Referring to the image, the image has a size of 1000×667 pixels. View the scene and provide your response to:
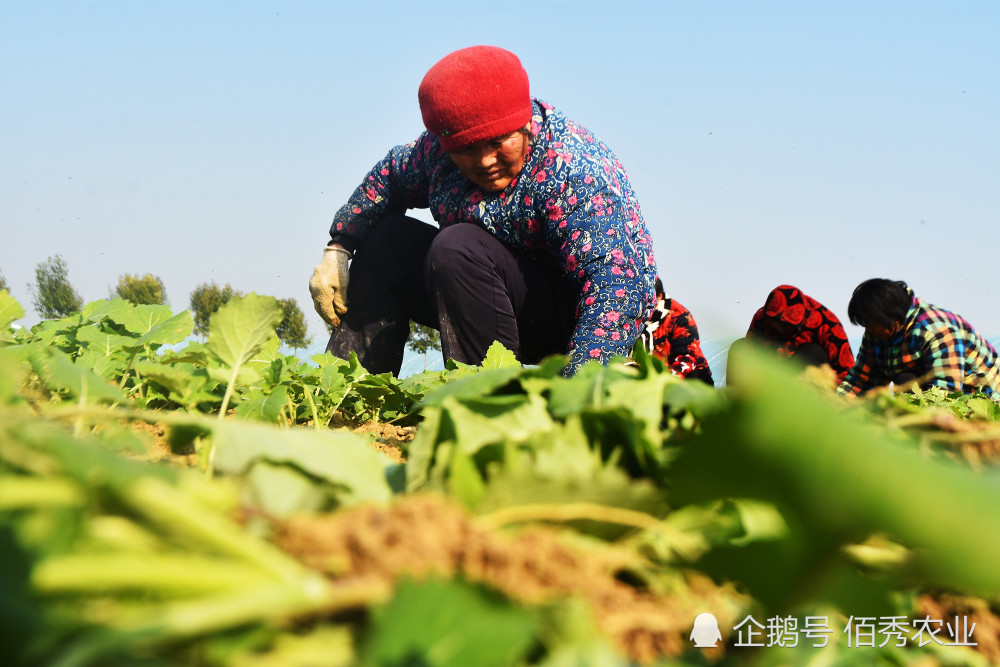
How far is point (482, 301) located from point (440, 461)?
295 cm

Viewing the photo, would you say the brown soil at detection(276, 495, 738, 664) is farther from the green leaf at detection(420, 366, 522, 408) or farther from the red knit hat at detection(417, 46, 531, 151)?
the red knit hat at detection(417, 46, 531, 151)

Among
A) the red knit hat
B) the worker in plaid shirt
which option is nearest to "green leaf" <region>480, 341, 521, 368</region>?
the red knit hat

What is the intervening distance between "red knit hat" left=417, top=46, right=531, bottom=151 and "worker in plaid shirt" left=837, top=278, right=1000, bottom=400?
324cm

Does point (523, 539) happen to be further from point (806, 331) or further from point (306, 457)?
point (806, 331)

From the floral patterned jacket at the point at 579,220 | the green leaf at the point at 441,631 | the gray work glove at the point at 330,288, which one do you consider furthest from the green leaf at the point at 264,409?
the gray work glove at the point at 330,288

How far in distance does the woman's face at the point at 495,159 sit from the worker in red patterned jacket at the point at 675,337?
157 centimetres

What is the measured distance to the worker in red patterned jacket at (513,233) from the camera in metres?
3.53

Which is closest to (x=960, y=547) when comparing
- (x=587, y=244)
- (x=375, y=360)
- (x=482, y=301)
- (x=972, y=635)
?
(x=972, y=635)

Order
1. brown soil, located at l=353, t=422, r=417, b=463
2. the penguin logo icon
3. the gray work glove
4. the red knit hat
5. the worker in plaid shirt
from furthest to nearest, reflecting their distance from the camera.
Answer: the worker in plaid shirt
the gray work glove
the red knit hat
brown soil, located at l=353, t=422, r=417, b=463
the penguin logo icon

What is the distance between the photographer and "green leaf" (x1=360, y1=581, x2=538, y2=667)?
0.55 m

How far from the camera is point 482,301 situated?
3.83 metres

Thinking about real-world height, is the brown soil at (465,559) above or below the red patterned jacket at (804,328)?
above

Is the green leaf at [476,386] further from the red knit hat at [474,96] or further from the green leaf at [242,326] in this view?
the red knit hat at [474,96]

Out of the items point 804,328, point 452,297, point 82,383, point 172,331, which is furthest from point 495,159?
point 804,328
